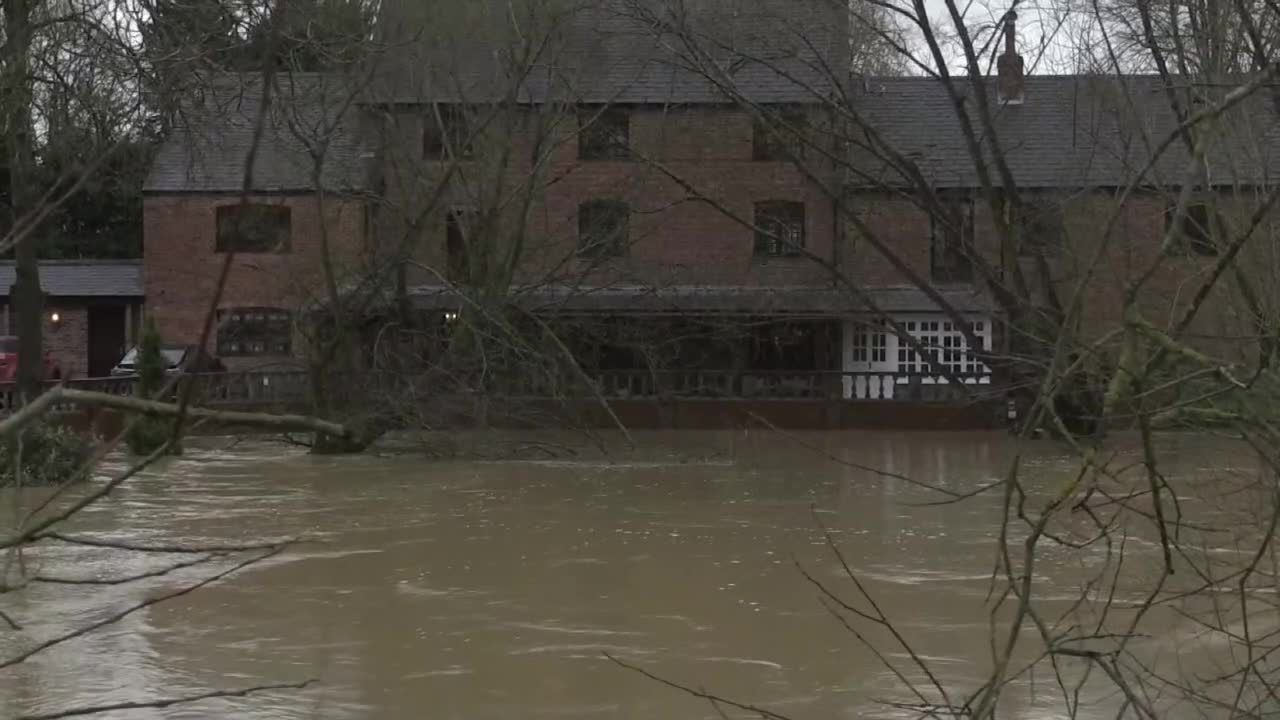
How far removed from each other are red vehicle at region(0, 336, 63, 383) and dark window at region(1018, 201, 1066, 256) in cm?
2323

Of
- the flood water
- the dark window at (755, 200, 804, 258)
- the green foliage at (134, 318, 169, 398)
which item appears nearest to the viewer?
the flood water

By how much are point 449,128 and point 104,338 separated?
17967 mm

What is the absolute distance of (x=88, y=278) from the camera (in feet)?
142

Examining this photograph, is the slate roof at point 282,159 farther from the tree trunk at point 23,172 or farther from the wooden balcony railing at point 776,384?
the wooden balcony railing at point 776,384

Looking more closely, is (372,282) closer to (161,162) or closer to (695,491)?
(695,491)

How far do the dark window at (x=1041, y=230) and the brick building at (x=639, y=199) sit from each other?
0.25m

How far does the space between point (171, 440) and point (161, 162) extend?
130 feet

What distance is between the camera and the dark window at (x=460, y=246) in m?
27.2

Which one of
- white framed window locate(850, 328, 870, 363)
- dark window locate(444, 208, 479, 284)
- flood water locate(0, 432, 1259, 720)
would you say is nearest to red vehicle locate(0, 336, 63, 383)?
dark window locate(444, 208, 479, 284)

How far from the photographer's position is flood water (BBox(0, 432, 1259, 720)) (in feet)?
33.9

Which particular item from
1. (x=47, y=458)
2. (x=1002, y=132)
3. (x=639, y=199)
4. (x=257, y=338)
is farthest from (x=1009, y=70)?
(x=47, y=458)

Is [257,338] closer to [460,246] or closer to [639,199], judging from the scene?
[460,246]

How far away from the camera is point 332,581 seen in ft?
46.8

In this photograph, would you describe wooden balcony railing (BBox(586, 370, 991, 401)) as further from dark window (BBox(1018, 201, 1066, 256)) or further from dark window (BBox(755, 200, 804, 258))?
dark window (BBox(1018, 201, 1066, 256))
